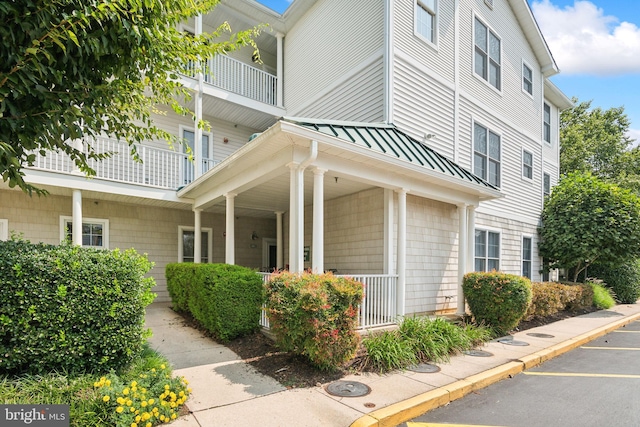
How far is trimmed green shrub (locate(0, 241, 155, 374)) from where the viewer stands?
361 cm

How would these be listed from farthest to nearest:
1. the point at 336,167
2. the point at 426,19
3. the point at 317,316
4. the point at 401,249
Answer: the point at 426,19 < the point at 401,249 < the point at 336,167 < the point at 317,316

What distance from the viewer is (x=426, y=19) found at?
10086mm

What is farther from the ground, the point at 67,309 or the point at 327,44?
the point at 327,44

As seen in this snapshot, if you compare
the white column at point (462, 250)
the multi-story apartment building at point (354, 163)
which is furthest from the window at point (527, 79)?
the white column at point (462, 250)

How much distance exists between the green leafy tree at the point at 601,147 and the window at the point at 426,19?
18.9 metres

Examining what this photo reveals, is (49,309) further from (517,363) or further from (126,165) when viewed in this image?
(126,165)

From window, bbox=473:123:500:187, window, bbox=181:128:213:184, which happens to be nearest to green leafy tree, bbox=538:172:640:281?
window, bbox=473:123:500:187

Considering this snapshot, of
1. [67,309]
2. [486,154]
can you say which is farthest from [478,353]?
[486,154]

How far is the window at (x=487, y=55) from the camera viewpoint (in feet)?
38.6

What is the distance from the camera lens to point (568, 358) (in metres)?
6.50

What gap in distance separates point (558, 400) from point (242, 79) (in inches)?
467

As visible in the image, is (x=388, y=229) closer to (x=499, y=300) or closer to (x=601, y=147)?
(x=499, y=300)

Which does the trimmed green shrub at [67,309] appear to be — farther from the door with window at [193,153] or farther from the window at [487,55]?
the window at [487,55]

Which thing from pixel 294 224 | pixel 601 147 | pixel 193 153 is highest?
pixel 601 147
